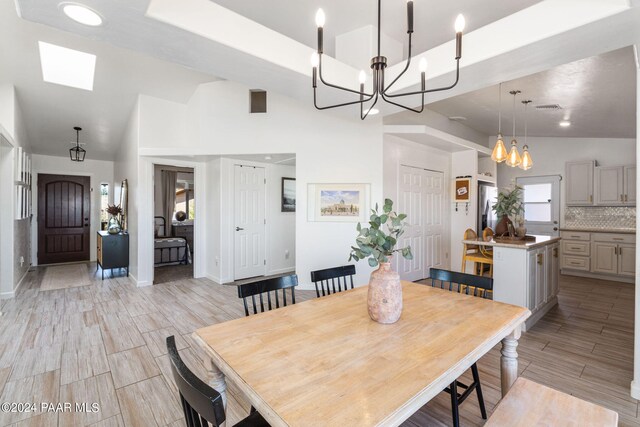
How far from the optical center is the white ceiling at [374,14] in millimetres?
2609

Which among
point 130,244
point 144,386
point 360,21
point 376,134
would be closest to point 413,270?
point 376,134

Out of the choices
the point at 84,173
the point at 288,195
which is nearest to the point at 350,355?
the point at 288,195

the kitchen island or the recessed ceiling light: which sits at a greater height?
the recessed ceiling light

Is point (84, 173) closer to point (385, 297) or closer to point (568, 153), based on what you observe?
point (385, 297)

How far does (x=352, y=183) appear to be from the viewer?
184 inches

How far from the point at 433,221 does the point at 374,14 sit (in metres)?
3.75

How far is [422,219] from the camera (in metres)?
5.39

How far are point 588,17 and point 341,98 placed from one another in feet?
6.42

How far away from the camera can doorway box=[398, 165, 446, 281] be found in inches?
199

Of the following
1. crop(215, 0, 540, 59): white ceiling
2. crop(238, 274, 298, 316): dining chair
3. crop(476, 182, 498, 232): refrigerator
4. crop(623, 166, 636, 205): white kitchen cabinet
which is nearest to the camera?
crop(238, 274, 298, 316): dining chair

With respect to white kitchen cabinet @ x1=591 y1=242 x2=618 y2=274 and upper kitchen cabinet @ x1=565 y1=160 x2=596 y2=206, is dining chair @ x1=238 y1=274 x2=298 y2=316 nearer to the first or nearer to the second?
white kitchen cabinet @ x1=591 y1=242 x2=618 y2=274

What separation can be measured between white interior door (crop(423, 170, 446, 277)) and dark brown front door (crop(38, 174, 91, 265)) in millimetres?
7924

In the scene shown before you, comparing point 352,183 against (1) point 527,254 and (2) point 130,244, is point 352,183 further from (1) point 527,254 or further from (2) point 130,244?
(2) point 130,244

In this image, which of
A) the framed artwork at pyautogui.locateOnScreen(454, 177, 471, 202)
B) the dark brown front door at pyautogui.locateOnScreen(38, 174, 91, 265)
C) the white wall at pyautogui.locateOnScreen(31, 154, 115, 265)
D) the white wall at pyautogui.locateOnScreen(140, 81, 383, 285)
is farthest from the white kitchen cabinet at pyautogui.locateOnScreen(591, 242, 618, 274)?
the dark brown front door at pyautogui.locateOnScreen(38, 174, 91, 265)
